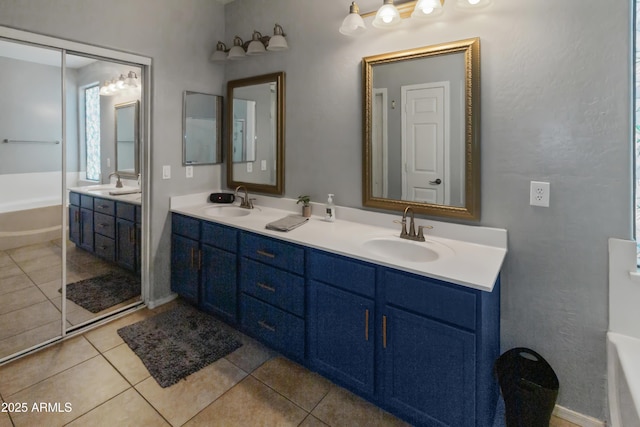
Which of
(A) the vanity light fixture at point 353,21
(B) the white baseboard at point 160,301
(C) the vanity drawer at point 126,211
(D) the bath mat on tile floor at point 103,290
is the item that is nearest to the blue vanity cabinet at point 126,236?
(C) the vanity drawer at point 126,211

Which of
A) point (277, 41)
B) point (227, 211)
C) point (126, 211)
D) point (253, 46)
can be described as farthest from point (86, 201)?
point (277, 41)

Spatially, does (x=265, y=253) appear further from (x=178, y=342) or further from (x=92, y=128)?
(x=92, y=128)

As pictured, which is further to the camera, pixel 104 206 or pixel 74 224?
pixel 104 206

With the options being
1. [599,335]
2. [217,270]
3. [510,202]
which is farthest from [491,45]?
[217,270]

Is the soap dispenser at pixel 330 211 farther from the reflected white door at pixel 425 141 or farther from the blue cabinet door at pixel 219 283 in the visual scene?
the blue cabinet door at pixel 219 283

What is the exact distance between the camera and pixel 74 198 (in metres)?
2.29

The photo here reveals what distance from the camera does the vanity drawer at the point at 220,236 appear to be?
2.29 metres

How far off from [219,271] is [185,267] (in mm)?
477

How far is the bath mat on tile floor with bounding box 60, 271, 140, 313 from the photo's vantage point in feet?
7.99

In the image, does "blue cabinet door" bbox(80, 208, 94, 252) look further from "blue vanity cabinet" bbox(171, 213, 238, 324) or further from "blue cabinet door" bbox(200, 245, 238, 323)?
"blue cabinet door" bbox(200, 245, 238, 323)

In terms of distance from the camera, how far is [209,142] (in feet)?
9.96

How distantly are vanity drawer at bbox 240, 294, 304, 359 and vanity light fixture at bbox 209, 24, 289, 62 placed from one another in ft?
6.12

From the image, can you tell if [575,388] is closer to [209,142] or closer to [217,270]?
[217,270]

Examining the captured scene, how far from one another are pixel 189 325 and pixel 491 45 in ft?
8.73
